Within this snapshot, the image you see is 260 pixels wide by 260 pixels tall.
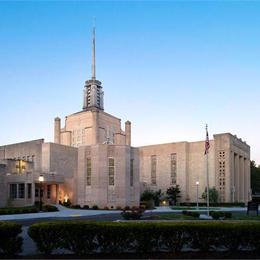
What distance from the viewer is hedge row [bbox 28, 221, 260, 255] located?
431 inches

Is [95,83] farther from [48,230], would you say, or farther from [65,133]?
[48,230]

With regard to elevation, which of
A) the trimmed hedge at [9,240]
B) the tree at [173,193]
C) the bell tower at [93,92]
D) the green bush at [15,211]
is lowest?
the tree at [173,193]

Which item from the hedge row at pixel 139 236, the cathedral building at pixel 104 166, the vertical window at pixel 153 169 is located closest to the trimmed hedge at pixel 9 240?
the hedge row at pixel 139 236

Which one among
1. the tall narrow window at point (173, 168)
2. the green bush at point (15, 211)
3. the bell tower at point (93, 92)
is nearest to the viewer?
the green bush at point (15, 211)

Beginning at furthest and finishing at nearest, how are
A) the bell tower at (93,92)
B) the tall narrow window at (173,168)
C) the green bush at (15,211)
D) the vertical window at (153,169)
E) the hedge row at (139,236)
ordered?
the bell tower at (93,92), the vertical window at (153,169), the tall narrow window at (173,168), the green bush at (15,211), the hedge row at (139,236)

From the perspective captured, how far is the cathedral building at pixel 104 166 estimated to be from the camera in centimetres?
5019

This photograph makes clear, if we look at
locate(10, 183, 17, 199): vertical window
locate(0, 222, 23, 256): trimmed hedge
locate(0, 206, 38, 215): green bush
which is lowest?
locate(0, 206, 38, 215): green bush

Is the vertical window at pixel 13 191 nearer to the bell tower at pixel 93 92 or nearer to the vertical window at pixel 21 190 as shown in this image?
the vertical window at pixel 21 190

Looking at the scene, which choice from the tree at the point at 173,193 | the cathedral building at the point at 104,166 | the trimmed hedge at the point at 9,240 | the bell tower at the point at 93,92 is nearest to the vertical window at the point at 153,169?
the cathedral building at the point at 104,166

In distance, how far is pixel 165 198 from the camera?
73375 millimetres

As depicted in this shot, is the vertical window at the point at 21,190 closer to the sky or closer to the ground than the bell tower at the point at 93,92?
closer to the ground

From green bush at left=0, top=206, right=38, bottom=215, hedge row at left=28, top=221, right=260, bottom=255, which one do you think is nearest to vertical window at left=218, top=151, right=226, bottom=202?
green bush at left=0, top=206, right=38, bottom=215

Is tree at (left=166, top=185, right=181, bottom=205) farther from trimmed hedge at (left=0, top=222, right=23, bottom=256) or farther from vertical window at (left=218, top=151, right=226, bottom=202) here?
trimmed hedge at (left=0, top=222, right=23, bottom=256)

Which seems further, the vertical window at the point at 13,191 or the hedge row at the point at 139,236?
the vertical window at the point at 13,191
